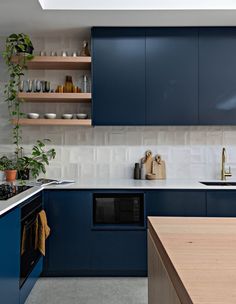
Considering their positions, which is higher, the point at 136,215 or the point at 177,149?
the point at 177,149

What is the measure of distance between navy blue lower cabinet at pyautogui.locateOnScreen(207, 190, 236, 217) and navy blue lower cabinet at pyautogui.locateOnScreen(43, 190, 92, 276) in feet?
3.64

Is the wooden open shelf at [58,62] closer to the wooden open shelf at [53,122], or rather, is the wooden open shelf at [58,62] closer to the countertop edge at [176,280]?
the wooden open shelf at [53,122]

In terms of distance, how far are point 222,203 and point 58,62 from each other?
2.12 metres

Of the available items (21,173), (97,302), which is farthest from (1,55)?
(97,302)

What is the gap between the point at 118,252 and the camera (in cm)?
303

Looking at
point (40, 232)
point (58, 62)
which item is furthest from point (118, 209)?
point (58, 62)

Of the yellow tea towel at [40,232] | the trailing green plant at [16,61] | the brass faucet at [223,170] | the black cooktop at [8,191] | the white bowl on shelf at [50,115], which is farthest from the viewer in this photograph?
the brass faucet at [223,170]

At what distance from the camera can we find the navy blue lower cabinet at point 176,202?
118 inches

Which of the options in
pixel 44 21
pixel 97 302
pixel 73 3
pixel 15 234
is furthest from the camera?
pixel 44 21

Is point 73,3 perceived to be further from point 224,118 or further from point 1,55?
point 224,118

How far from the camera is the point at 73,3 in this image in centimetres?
297

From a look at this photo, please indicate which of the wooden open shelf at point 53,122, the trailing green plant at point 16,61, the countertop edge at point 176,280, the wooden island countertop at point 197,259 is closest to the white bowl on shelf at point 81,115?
the wooden open shelf at point 53,122

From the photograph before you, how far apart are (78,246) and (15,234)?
3.15 feet

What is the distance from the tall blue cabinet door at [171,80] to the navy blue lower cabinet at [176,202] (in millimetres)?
748
